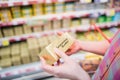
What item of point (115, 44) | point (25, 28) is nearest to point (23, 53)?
point (25, 28)

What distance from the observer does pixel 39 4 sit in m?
2.43

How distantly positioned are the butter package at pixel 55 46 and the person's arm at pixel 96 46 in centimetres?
12

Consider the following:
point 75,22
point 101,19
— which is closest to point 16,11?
point 75,22

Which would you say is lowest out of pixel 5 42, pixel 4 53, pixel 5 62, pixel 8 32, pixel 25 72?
pixel 25 72

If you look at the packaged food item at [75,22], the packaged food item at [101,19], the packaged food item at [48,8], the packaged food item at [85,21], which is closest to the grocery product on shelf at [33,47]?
the packaged food item at [48,8]

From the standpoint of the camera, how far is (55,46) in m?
1.20

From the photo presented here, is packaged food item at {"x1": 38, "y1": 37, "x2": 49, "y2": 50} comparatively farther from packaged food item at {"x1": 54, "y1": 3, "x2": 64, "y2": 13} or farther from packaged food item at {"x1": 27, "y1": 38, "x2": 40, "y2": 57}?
packaged food item at {"x1": 54, "y1": 3, "x2": 64, "y2": 13}

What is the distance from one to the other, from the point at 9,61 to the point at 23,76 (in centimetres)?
36

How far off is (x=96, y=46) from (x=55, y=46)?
1.08ft

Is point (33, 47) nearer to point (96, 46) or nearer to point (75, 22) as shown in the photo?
point (75, 22)

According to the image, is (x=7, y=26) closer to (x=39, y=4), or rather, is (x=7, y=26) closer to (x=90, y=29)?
(x=39, y=4)

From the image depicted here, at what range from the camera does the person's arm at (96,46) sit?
129 cm

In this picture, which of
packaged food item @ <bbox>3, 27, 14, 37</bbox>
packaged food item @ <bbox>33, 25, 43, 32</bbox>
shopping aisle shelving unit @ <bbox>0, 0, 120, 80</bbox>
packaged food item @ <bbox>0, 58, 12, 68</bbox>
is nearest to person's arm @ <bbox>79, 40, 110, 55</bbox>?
shopping aisle shelving unit @ <bbox>0, 0, 120, 80</bbox>

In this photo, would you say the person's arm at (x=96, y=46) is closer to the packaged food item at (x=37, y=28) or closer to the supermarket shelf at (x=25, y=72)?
the packaged food item at (x=37, y=28)
